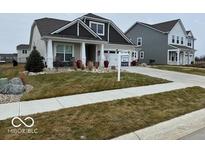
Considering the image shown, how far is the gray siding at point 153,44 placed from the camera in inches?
1544

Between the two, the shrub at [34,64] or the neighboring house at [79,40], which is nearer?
the shrub at [34,64]

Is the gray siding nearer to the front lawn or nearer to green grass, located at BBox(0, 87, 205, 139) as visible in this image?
the front lawn

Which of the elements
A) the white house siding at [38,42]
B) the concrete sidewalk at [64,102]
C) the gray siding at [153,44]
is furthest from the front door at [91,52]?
the concrete sidewalk at [64,102]

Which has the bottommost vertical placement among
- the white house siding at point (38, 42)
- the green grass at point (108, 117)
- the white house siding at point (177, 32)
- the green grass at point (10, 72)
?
the green grass at point (108, 117)

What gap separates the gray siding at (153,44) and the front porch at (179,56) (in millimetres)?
1015

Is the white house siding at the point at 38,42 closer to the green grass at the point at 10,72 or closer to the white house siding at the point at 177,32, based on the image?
the green grass at the point at 10,72

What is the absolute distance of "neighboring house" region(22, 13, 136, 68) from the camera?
23.1 meters

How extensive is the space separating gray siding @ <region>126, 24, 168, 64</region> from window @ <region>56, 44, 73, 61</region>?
18560 millimetres

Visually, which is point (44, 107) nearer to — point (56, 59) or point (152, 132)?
point (152, 132)

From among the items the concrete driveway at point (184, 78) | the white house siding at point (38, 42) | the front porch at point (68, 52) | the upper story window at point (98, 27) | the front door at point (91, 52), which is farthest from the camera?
the upper story window at point (98, 27)

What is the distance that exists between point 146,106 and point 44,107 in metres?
3.63

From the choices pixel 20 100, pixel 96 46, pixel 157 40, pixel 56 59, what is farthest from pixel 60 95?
pixel 157 40

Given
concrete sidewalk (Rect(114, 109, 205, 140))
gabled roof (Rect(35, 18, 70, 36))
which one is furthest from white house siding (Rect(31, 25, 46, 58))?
concrete sidewalk (Rect(114, 109, 205, 140))

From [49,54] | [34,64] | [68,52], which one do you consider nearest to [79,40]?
[68,52]
